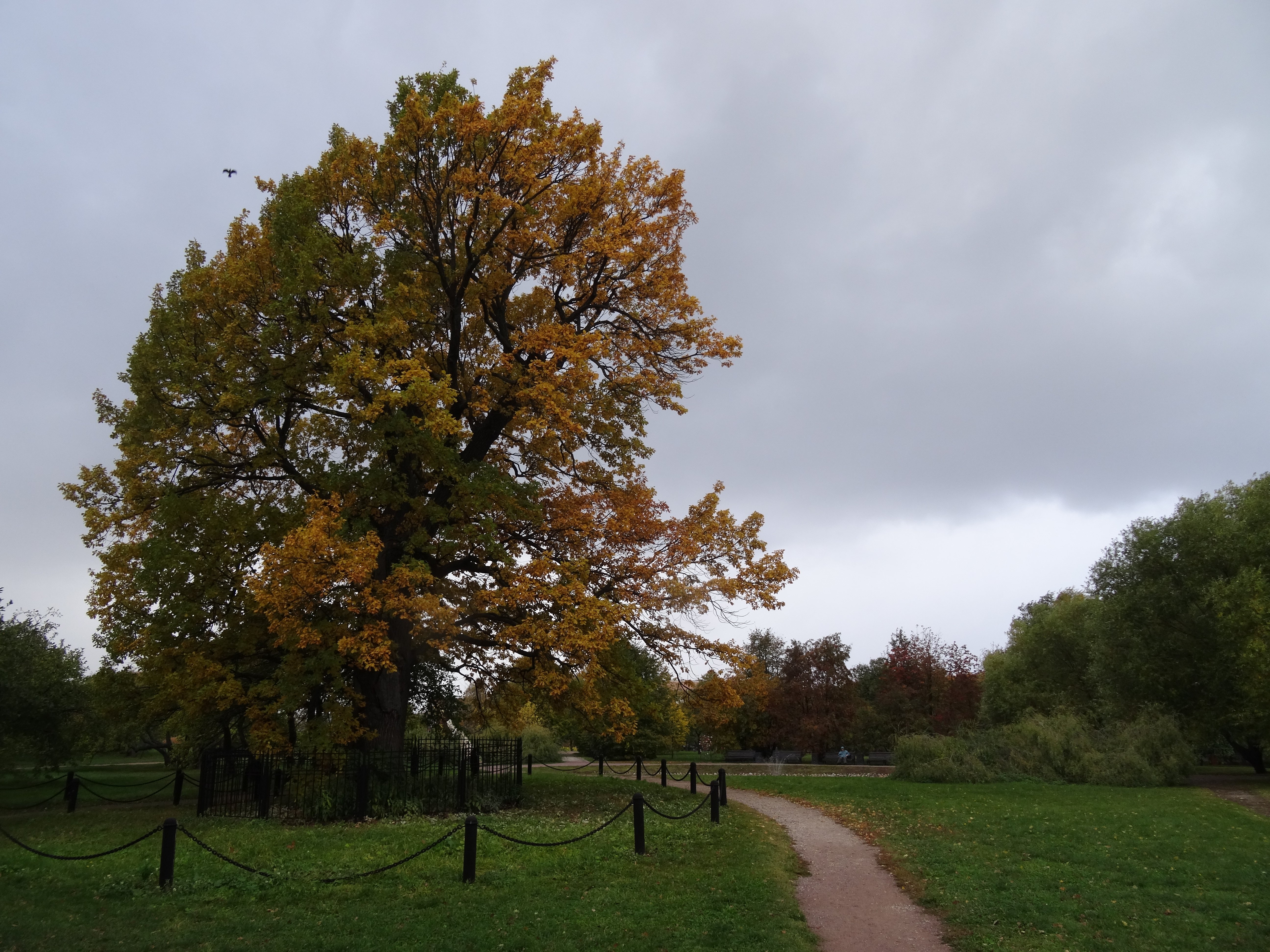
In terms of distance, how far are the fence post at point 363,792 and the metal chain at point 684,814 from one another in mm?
5125

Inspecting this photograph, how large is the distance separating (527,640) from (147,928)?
24.8 feet

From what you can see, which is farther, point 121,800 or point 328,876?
point 121,800

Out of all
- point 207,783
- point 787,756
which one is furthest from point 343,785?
point 787,756

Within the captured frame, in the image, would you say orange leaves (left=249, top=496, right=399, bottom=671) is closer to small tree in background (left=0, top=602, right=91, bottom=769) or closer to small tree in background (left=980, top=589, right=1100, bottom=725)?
small tree in background (left=0, top=602, right=91, bottom=769)

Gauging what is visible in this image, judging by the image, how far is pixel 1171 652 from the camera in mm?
27281

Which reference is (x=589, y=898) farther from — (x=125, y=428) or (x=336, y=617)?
(x=125, y=428)

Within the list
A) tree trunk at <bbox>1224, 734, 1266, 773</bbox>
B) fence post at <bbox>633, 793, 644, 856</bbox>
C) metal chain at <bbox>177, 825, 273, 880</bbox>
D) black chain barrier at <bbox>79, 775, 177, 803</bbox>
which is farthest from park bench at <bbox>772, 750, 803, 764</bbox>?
metal chain at <bbox>177, 825, 273, 880</bbox>

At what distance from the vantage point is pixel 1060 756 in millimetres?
23062

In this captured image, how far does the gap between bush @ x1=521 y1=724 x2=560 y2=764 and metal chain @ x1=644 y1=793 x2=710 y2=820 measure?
19696 mm

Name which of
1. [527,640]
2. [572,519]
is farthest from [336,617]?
[572,519]

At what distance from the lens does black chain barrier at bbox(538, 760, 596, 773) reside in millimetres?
30078

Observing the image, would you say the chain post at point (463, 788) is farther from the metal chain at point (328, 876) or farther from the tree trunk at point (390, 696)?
the metal chain at point (328, 876)

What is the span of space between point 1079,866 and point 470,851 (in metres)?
8.45

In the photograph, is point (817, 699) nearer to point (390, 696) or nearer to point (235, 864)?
point (390, 696)
